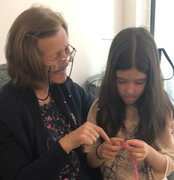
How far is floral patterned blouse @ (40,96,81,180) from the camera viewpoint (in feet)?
3.11

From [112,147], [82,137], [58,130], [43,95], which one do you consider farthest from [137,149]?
[43,95]

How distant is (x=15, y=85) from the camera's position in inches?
36.1

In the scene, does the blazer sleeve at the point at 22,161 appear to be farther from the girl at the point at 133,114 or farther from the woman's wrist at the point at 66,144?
the girl at the point at 133,114

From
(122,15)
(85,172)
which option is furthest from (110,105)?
(122,15)

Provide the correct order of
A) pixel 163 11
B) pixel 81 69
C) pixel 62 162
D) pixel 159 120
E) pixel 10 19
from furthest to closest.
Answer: pixel 163 11 → pixel 81 69 → pixel 10 19 → pixel 159 120 → pixel 62 162

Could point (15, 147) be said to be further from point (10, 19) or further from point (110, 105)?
point (10, 19)

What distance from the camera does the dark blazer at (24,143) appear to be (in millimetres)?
825

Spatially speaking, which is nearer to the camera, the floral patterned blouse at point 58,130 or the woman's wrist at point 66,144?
the woman's wrist at point 66,144

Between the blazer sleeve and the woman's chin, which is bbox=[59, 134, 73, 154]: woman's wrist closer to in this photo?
the blazer sleeve

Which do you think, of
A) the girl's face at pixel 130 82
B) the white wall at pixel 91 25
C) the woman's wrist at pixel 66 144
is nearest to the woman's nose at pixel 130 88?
the girl's face at pixel 130 82

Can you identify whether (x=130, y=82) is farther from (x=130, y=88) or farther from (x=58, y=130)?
(x=58, y=130)

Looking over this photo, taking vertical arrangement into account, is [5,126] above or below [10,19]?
below

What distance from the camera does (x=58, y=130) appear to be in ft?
3.24

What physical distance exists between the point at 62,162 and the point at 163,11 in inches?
76.7
